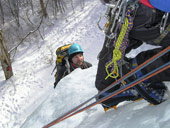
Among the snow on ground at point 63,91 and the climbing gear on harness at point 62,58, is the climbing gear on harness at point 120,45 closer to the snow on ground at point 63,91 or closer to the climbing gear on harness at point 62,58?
the snow on ground at point 63,91

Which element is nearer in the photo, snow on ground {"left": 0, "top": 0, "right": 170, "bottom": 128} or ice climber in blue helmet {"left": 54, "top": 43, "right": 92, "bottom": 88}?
snow on ground {"left": 0, "top": 0, "right": 170, "bottom": 128}

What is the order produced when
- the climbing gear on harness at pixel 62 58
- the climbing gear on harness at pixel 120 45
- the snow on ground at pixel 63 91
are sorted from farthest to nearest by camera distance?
the climbing gear on harness at pixel 62 58
the snow on ground at pixel 63 91
the climbing gear on harness at pixel 120 45

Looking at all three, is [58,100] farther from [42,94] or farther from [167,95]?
[42,94]

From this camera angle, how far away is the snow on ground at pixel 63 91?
4.60 ft

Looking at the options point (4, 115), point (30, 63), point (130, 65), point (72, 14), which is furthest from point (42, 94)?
point (72, 14)

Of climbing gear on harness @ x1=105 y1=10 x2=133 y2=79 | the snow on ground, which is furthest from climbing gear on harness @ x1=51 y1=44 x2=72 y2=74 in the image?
climbing gear on harness @ x1=105 y1=10 x2=133 y2=79

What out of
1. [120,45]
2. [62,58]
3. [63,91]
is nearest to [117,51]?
[120,45]

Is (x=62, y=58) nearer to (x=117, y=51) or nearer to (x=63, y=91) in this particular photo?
(x=63, y=91)

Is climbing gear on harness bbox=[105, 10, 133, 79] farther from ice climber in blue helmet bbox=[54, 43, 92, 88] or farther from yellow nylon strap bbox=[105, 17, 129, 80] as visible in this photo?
ice climber in blue helmet bbox=[54, 43, 92, 88]

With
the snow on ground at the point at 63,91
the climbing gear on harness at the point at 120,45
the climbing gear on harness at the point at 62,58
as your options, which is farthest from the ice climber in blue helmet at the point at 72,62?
the climbing gear on harness at the point at 120,45

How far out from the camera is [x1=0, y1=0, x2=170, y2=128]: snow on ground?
140 cm

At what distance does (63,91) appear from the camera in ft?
8.07

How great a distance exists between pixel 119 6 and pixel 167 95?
0.84 metres

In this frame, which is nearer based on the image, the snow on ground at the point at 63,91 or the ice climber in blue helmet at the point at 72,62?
the snow on ground at the point at 63,91
